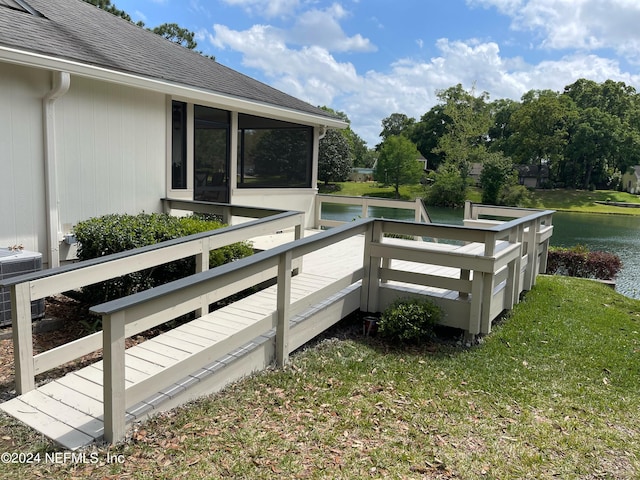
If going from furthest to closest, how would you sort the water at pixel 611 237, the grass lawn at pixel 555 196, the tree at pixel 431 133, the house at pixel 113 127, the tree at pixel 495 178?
the tree at pixel 431 133 < the grass lawn at pixel 555 196 < the tree at pixel 495 178 < the water at pixel 611 237 < the house at pixel 113 127

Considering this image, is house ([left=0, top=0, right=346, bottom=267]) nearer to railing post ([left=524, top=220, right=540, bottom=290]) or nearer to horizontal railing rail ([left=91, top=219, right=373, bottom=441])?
A: horizontal railing rail ([left=91, top=219, right=373, bottom=441])

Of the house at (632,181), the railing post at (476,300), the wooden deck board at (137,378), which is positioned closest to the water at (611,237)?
the railing post at (476,300)

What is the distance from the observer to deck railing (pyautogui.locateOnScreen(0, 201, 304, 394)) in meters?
3.10

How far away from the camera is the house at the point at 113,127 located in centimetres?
537

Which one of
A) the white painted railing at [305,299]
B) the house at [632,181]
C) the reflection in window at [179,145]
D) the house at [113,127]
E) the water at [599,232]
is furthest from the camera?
the house at [632,181]

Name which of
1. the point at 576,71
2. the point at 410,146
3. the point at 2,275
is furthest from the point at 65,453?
the point at 576,71

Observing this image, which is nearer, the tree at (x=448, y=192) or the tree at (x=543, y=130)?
the tree at (x=448, y=192)

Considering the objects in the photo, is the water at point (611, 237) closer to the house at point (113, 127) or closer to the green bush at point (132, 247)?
the house at point (113, 127)

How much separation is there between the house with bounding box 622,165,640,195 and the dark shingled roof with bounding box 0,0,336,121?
194ft

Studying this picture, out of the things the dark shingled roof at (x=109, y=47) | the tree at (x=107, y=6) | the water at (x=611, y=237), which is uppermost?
the tree at (x=107, y=6)

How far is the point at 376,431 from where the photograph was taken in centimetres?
311

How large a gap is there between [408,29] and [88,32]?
19863mm

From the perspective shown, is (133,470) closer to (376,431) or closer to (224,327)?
(376,431)

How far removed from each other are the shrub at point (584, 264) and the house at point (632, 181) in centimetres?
5601
